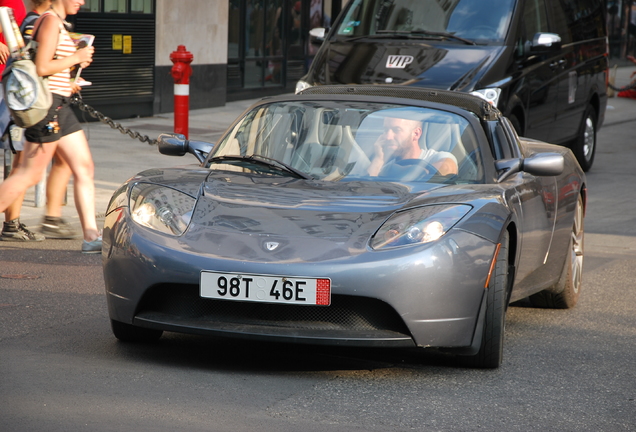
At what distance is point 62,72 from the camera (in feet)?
24.1

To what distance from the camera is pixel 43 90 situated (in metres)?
7.00

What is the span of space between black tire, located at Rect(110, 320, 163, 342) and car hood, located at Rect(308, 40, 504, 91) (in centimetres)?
516

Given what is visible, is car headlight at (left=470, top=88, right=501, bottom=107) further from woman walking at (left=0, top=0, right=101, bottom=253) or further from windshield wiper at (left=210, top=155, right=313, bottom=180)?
windshield wiper at (left=210, top=155, right=313, bottom=180)

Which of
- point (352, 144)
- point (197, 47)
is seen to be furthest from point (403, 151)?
point (197, 47)

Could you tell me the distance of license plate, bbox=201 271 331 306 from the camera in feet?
13.9

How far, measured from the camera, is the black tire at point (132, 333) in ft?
15.8

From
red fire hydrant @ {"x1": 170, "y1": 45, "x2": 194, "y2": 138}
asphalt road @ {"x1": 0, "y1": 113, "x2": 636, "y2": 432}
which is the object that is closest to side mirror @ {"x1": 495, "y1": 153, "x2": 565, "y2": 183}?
asphalt road @ {"x1": 0, "y1": 113, "x2": 636, "y2": 432}

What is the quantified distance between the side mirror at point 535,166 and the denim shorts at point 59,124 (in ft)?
10.4

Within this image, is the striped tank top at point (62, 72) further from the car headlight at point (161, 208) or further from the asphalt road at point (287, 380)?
the car headlight at point (161, 208)

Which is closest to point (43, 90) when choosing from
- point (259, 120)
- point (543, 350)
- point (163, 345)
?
point (259, 120)

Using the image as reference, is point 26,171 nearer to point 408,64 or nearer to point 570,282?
point 570,282

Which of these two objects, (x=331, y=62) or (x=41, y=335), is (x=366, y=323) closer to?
(x=41, y=335)

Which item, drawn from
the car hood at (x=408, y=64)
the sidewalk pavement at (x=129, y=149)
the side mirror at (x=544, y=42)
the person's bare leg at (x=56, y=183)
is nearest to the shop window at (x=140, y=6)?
the sidewalk pavement at (x=129, y=149)

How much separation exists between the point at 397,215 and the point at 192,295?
2.95 ft
